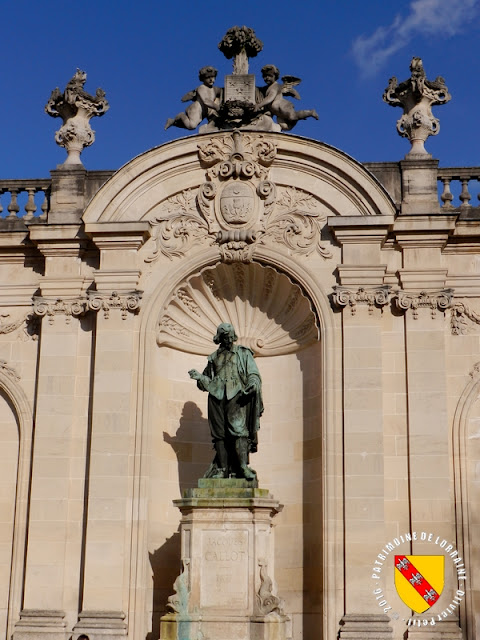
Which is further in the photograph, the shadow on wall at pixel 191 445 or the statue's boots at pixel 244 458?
the shadow on wall at pixel 191 445

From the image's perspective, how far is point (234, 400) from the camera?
1258 centimetres

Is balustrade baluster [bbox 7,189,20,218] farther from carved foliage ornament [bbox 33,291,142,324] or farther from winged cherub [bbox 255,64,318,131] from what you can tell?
winged cherub [bbox 255,64,318,131]

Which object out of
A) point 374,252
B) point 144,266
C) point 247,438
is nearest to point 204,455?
point 247,438

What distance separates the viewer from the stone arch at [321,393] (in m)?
12.5

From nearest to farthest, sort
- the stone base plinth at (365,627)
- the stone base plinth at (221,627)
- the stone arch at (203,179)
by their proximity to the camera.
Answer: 1. the stone base plinth at (221,627)
2. the stone base plinth at (365,627)
3. the stone arch at (203,179)

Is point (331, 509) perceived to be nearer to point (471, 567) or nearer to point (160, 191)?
point (471, 567)

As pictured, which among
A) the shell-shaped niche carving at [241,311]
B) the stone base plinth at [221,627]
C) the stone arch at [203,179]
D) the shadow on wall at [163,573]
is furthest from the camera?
the shell-shaped niche carving at [241,311]

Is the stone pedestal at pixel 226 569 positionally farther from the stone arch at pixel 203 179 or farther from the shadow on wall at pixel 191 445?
the stone arch at pixel 203 179

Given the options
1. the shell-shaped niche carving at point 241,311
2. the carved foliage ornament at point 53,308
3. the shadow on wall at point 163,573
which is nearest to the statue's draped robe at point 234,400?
the shell-shaped niche carving at point 241,311

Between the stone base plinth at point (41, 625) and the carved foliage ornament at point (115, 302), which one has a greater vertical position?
the carved foliage ornament at point (115, 302)

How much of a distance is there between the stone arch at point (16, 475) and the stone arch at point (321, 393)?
1.55m

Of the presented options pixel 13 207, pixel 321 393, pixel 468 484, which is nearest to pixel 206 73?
pixel 13 207

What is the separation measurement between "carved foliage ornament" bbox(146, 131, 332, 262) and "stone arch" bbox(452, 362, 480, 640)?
261 cm

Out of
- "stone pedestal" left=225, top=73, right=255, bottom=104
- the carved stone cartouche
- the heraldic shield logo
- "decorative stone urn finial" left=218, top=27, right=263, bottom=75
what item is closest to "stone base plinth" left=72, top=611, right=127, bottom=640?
the heraldic shield logo
